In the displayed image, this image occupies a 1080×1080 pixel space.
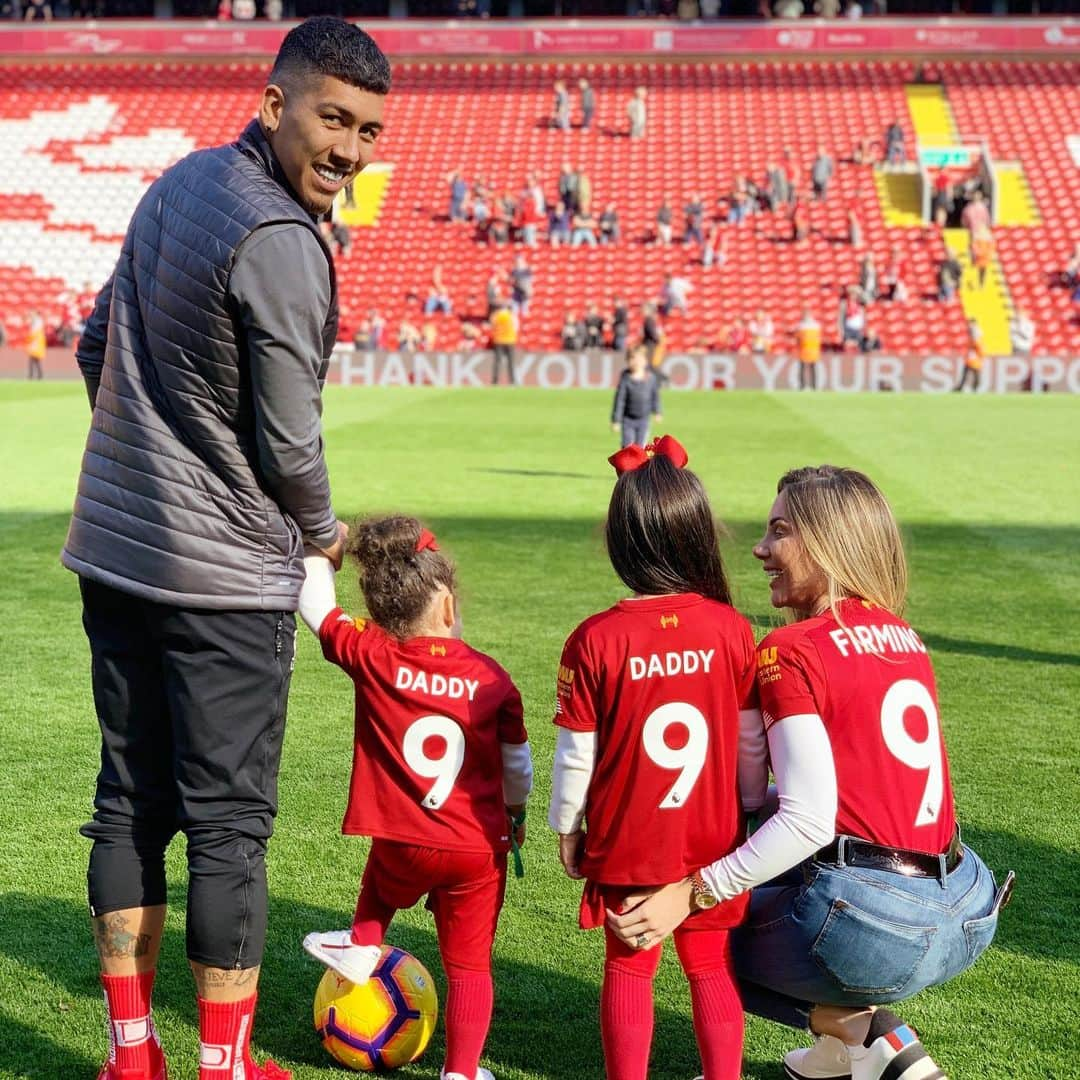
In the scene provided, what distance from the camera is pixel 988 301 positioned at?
34.7 meters

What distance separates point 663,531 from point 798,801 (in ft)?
1.95

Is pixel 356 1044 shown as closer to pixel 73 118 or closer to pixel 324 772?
pixel 324 772

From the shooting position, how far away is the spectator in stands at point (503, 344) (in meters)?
29.8

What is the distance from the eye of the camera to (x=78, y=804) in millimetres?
5059

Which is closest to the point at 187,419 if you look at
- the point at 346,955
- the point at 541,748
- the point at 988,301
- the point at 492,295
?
the point at 346,955

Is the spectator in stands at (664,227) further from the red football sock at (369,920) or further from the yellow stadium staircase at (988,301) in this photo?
the red football sock at (369,920)

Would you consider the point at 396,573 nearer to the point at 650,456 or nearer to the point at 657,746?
the point at 650,456

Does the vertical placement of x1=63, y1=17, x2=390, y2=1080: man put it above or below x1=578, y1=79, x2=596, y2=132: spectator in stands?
below

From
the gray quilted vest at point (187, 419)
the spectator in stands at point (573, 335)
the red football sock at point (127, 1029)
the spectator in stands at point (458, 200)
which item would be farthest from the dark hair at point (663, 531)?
the spectator in stands at point (458, 200)

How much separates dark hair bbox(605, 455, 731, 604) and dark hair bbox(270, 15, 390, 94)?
929 millimetres

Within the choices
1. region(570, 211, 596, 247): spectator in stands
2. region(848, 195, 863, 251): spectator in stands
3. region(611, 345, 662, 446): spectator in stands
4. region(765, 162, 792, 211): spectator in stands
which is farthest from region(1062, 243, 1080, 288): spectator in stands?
region(611, 345, 662, 446): spectator in stands

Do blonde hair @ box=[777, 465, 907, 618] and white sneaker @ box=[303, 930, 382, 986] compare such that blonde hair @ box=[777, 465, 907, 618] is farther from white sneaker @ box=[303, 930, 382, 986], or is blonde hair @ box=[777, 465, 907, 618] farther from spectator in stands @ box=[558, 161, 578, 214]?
spectator in stands @ box=[558, 161, 578, 214]

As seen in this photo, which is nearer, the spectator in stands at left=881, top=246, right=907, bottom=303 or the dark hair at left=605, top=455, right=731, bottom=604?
the dark hair at left=605, top=455, right=731, bottom=604

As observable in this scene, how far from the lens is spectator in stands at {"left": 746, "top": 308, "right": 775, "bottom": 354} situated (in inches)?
1287
